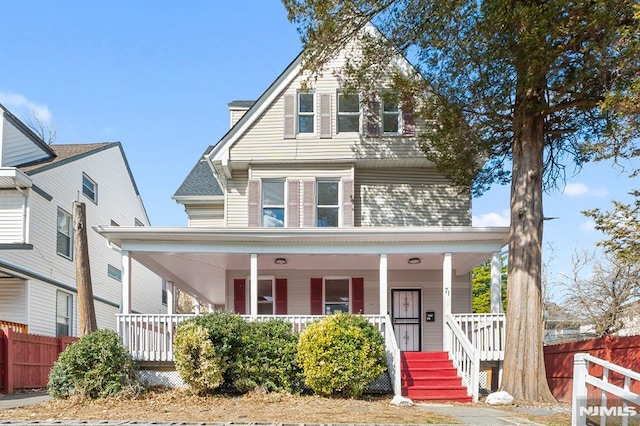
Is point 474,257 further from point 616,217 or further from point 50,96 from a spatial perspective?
point 50,96

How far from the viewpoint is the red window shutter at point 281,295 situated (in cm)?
1612

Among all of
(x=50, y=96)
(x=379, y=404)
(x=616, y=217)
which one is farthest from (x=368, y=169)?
(x=50, y=96)

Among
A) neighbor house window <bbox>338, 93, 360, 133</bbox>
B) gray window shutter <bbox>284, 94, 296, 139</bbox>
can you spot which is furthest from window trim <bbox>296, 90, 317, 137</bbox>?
neighbor house window <bbox>338, 93, 360, 133</bbox>

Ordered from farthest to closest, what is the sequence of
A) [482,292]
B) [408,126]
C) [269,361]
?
[482,292] < [408,126] < [269,361]

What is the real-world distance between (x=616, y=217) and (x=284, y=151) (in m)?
8.11

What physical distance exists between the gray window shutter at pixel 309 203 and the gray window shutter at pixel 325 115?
1.33 meters

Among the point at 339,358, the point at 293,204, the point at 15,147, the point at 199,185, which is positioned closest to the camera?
the point at 339,358

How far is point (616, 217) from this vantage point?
40.3 feet

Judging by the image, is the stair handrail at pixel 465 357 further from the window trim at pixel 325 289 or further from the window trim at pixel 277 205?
the window trim at pixel 277 205

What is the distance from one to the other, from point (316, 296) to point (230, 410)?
23.8ft

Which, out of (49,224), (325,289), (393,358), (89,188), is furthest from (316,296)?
(89,188)

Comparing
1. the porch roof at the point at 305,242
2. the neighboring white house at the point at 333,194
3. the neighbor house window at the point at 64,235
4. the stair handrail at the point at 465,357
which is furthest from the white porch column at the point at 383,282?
the neighbor house window at the point at 64,235

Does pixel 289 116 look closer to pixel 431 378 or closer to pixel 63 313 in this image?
pixel 431 378

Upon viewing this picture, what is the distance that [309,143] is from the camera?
52.6 feet
